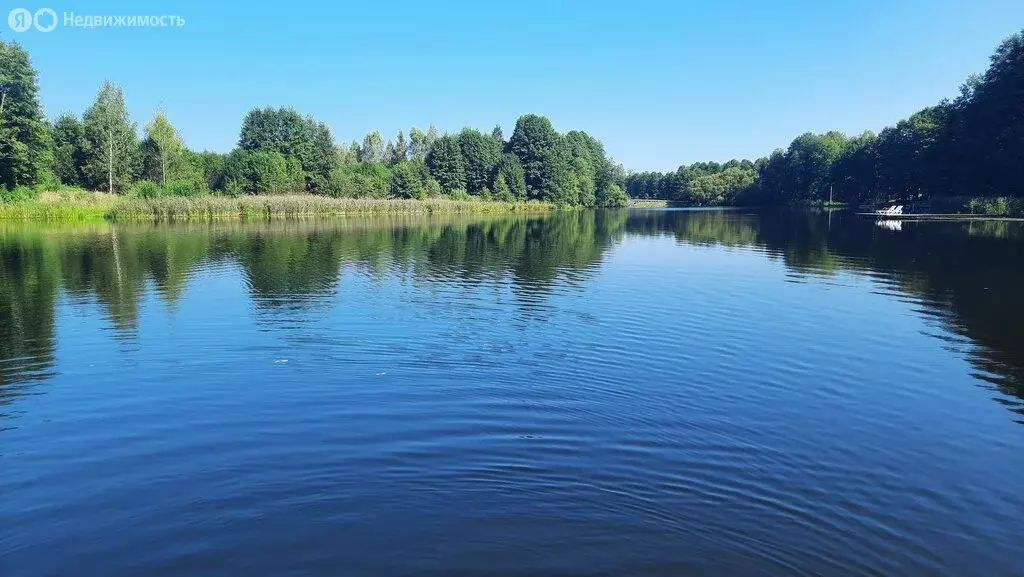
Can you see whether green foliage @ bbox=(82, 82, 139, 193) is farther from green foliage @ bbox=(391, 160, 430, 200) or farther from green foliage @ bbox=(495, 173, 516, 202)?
green foliage @ bbox=(495, 173, 516, 202)

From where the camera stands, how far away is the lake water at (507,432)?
5.97m

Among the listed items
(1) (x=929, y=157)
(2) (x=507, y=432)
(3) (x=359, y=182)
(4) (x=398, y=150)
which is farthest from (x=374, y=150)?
(2) (x=507, y=432)

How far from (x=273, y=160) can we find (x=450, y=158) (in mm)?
35225

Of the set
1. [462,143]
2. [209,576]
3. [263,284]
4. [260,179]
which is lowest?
[209,576]

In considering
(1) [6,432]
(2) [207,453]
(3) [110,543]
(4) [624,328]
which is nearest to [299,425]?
(2) [207,453]

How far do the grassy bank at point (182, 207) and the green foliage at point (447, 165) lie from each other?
32.2 metres

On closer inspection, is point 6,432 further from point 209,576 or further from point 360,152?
point 360,152

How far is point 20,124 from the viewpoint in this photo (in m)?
61.0

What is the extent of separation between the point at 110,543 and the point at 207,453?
2128mm

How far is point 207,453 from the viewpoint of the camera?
317 inches

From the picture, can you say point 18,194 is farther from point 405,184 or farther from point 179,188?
point 405,184

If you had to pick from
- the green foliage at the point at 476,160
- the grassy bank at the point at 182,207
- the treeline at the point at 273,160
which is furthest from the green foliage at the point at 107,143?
the green foliage at the point at 476,160

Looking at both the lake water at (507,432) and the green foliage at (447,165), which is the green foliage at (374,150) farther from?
the lake water at (507,432)

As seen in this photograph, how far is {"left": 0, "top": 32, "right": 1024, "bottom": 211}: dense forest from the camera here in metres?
67.6
